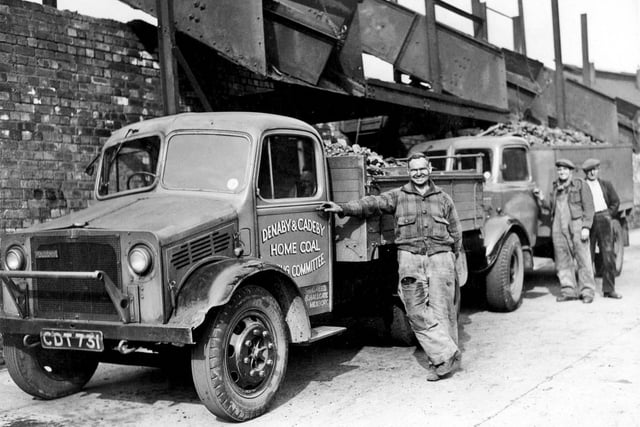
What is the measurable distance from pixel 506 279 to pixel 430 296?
3168 millimetres

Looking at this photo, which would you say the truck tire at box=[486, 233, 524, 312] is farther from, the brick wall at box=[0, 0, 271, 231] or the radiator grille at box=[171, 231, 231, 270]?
the radiator grille at box=[171, 231, 231, 270]

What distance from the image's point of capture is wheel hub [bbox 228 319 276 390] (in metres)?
5.14

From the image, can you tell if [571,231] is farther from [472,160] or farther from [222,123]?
[222,123]

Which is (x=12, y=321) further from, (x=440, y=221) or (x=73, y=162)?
(x=440, y=221)

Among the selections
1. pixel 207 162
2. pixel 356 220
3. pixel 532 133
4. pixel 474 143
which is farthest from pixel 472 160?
pixel 207 162

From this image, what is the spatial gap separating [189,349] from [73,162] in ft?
11.0

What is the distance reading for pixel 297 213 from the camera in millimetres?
6055

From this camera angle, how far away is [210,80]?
9.41 m

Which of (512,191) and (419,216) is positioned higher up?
(512,191)

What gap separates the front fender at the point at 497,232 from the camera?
8953mm

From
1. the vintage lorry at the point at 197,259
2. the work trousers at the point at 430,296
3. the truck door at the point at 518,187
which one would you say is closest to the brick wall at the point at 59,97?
the vintage lorry at the point at 197,259

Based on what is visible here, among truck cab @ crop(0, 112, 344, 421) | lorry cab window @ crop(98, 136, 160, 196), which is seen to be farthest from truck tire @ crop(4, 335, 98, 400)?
lorry cab window @ crop(98, 136, 160, 196)

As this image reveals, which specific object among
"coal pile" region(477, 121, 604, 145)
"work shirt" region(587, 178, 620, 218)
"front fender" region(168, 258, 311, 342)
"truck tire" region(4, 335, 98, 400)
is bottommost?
"truck tire" region(4, 335, 98, 400)

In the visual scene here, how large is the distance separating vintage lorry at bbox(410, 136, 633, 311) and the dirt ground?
117cm
